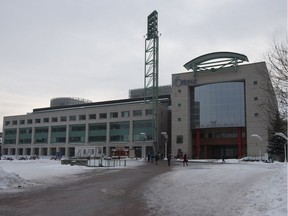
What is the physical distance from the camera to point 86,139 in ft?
352

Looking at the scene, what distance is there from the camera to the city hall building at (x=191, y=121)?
84.1m

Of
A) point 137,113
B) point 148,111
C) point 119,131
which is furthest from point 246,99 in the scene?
point 119,131

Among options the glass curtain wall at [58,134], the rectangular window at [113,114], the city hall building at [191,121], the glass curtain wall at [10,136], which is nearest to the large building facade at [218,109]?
the city hall building at [191,121]

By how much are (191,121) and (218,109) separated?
333 inches

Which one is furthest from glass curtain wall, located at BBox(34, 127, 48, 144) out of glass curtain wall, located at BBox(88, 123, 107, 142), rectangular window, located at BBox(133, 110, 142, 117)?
rectangular window, located at BBox(133, 110, 142, 117)

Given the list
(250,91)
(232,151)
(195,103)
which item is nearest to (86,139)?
(195,103)

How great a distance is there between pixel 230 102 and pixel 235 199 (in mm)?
74775

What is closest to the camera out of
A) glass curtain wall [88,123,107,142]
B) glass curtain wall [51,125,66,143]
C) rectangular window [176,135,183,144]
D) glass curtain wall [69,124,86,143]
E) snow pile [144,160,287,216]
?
snow pile [144,160,287,216]

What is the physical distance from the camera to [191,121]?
304ft

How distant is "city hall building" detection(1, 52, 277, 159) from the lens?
8412cm

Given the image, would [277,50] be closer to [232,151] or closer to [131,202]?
[131,202]

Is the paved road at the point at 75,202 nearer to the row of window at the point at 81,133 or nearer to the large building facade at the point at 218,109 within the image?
the large building facade at the point at 218,109

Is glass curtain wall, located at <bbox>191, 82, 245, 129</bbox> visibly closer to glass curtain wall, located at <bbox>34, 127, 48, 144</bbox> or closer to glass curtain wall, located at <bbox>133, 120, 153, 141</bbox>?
glass curtain wall, located at <bbox>133, 120, 153, 141</bbox>

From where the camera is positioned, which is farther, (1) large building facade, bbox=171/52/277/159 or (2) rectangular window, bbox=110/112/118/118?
(2) rectangular window, bbox=110/112/118/118
